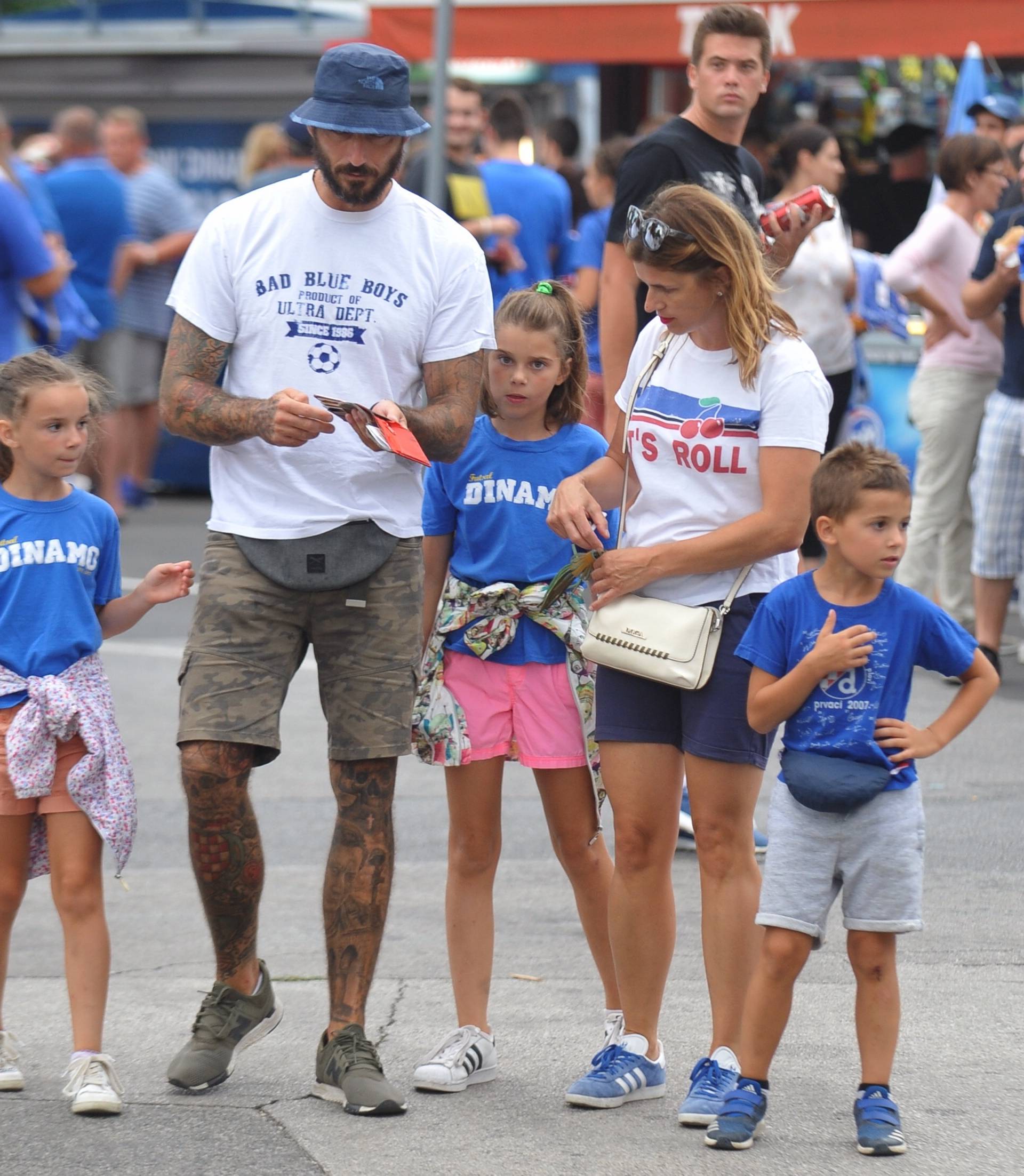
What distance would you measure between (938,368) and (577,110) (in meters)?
5.70

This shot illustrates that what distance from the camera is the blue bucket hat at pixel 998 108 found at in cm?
986

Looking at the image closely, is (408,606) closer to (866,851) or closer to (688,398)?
(688,398)

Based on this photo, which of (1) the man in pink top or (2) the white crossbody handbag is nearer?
(2) the white crossbody handbag

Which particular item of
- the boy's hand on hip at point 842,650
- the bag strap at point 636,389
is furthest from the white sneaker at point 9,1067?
the boy's hand on hip at point 842,650

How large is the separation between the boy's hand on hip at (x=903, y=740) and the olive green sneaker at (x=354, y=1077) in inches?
48.8

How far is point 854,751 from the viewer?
12.1 ft

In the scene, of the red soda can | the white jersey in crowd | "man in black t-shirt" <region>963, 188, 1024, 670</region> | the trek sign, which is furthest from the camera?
the trek sign

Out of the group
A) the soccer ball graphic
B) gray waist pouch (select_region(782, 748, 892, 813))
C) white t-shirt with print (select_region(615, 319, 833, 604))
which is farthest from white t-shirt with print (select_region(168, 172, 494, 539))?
gray waist pouch (select_region(782, 748, 892, 813))

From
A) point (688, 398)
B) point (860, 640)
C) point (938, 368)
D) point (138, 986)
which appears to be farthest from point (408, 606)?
point (938, 368)

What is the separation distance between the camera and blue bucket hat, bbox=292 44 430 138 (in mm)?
4008

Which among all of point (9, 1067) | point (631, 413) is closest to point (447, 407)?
point (631, 413)

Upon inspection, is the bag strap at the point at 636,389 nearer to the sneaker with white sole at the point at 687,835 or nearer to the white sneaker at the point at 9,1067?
the white sneaker at the point at 9,1067

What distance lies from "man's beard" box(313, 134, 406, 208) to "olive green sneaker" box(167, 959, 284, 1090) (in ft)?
5.49

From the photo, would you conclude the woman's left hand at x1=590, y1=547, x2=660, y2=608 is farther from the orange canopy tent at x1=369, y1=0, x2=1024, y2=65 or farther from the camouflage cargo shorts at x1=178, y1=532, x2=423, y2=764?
the orange canopy tent at x1=369, y1=0, x2=1024, y2=65
